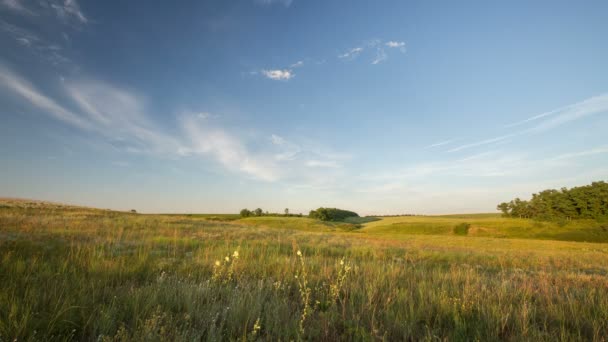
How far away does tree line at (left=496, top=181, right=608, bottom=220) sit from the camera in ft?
180

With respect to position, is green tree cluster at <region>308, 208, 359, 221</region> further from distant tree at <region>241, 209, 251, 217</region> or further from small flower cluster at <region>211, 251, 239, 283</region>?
small flower cluster at <region>211, 251, 239, 283</region>

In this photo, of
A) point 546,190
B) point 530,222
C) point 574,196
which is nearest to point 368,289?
point 530,222

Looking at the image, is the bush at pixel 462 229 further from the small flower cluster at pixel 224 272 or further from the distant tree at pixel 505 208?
the small flower cluster at pixel 224 272

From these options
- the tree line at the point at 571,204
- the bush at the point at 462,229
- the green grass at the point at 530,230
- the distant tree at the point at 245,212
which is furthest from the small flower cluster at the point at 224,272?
the distant tree at the point at 245,212

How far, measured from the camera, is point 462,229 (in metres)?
52.4

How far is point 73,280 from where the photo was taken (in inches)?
139

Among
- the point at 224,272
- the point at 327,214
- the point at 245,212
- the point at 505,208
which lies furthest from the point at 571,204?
the point at 245,212

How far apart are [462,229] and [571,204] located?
29089 millimetres

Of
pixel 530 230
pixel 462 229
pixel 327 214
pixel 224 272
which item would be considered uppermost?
pixel 224 272

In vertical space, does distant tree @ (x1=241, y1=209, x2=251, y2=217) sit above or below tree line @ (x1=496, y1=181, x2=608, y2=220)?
below

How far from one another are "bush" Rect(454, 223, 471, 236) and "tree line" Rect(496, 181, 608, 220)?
2136cm

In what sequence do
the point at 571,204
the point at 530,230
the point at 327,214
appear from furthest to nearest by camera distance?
the point at 327,214, the point at 571,204, the point at 530,230

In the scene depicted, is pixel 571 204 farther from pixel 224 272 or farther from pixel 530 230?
pixel 224 272

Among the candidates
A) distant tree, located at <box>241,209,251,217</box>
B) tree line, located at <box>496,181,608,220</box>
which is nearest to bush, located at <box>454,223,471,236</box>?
tree line, located at <box>496,181,608,220</box>
